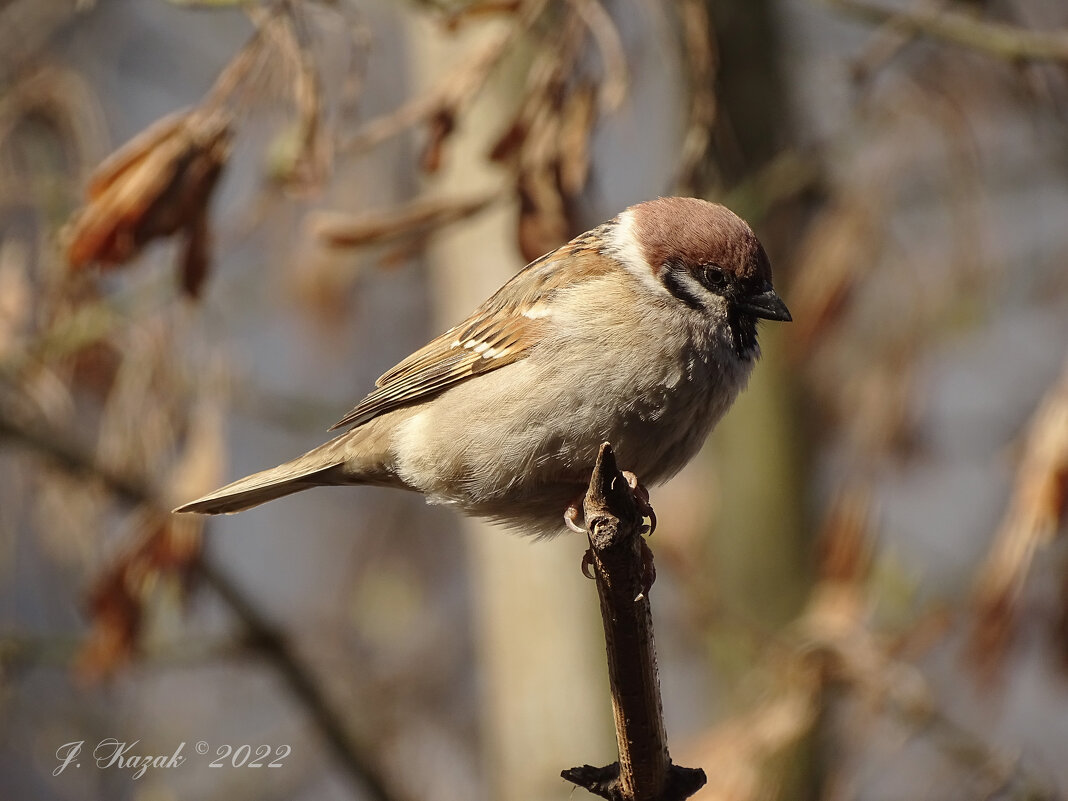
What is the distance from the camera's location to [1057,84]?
391 cm

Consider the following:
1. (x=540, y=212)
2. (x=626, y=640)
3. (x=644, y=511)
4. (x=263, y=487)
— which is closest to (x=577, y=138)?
(x=540, y=212)

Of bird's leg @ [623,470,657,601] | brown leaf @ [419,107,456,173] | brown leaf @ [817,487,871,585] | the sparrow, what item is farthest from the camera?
brown leaf @ [817,487,871,585]

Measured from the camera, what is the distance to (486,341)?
3.03 meters

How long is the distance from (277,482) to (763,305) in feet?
4.42

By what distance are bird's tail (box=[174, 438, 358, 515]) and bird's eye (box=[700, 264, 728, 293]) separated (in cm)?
109

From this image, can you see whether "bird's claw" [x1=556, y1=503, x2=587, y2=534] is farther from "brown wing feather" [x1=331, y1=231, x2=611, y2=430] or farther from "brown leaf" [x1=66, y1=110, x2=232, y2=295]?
"brown leaf" [x1=66, y1=110, x2=232, y2=295]

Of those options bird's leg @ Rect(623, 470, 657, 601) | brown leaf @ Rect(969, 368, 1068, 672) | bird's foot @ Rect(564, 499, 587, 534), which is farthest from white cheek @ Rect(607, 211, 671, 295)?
brown leaf @ Rect(969, 368, 1068, 672)

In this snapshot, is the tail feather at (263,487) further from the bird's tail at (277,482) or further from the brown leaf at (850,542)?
the brown leaf at (850,542)

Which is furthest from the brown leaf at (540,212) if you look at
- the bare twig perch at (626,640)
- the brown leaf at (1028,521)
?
the brown leaf at (1028,521)

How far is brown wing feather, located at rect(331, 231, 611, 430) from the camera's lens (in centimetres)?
294

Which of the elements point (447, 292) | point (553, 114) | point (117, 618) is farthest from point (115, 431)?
point (553, 114)

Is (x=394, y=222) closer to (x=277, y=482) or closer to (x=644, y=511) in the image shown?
(x=277, y=482)

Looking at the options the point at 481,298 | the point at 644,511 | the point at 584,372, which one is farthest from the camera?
the point at 481,298

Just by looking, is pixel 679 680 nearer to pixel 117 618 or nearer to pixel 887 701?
pixel 887 701
